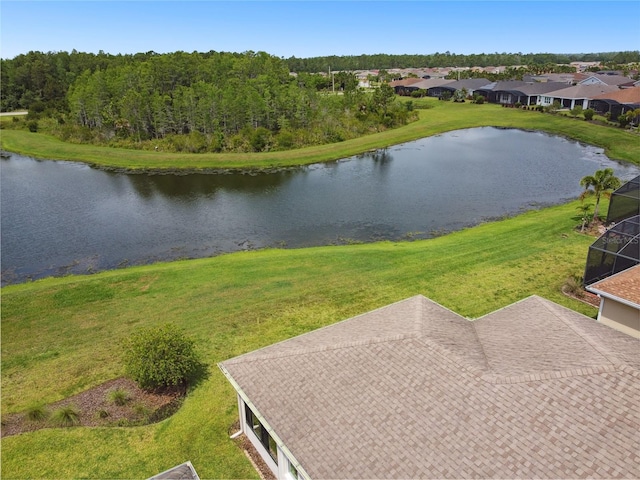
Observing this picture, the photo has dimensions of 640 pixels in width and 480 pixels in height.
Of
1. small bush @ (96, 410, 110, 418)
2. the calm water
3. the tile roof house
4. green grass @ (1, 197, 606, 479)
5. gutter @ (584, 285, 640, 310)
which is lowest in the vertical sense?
the calm water

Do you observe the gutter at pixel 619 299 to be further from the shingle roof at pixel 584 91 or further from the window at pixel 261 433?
the shingle roof at pixel 584 91

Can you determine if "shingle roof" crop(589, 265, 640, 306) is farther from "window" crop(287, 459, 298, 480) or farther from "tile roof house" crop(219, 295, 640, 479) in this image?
"window" crop(287, 459, 298, 480)

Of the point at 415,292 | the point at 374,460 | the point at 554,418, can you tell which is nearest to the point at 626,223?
the point at 415,292

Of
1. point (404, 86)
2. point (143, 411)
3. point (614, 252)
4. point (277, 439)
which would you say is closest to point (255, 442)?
point (277, 439)

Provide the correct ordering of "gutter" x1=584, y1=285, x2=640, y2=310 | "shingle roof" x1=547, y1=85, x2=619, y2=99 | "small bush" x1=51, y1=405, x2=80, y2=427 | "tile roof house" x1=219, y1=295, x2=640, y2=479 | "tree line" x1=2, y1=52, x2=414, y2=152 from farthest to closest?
"shingle roof" x1=547, y1=85, x2=619, y2=99
"tree line" x1=2, y1=52, x2=414, y2=152
"gutter" x1=584, y1=285, x2=640, y2=310
"small bush" x1=51, y1=405, x2=80, y2=427
"tile roof house" x1=219, y1=295, x2=640, y2=479

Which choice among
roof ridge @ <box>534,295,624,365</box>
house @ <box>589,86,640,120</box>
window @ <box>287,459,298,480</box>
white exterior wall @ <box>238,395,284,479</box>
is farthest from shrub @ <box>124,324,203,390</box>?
house @ <box>589,86,640,120</box>

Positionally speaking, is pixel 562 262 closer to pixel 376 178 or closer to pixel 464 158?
pixel 376 178

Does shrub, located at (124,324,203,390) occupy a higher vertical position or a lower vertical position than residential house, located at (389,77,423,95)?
lower
